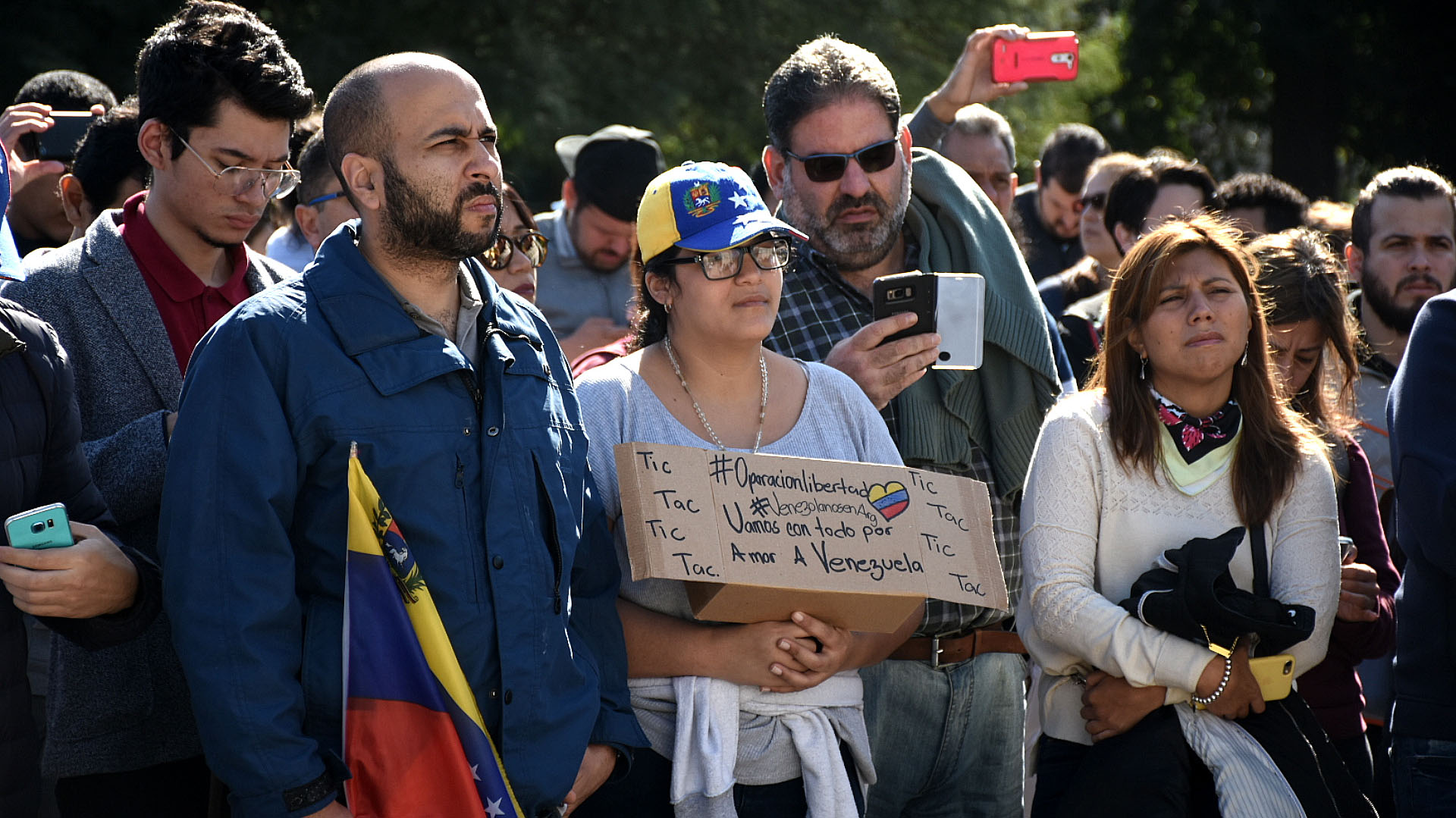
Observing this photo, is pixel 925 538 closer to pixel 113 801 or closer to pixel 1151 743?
pixel 1151 743

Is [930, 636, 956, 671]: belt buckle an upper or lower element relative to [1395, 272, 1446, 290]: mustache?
lower

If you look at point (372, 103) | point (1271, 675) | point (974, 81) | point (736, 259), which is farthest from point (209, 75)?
point (1271, 675)

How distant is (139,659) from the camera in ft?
9.79

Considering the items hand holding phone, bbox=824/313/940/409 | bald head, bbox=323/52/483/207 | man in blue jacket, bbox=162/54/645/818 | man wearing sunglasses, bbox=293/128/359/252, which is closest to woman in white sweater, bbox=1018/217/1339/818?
hand holding phone, bbox=824/313/940/409

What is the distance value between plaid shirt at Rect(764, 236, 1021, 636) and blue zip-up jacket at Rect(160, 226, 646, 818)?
1.16 metres

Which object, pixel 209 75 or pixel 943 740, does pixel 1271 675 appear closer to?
pixel 943 740

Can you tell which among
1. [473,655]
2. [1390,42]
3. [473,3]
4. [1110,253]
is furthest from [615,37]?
[473,655]

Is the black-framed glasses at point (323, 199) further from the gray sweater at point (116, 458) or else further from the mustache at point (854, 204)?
the mustache at point (854, 204)

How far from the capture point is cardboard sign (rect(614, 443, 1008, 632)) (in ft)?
9.19

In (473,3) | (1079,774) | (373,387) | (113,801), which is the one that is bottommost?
(1079,774)

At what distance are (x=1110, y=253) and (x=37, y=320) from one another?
5.04m

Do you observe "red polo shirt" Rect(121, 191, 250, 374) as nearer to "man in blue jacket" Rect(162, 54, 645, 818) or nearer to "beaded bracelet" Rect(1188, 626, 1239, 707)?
"man in blue jacket" Rect(162, 54, 645, 818)

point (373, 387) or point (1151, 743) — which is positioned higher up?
point (373, 387)

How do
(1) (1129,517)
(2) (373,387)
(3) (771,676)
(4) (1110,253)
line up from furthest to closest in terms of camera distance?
(4) (1110,253)
(1) (1129,517)
(3) (771,676)
(2) (373,387)
